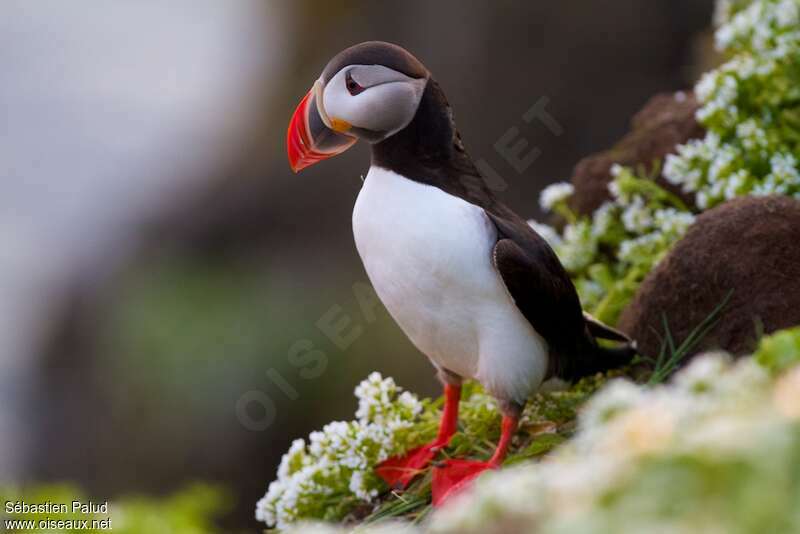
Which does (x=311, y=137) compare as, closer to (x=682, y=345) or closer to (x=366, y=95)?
(x=366, y=95)

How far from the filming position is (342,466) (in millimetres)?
3736

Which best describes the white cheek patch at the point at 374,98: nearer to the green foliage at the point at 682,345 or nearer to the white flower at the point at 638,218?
the green foliage at the point at 682,345

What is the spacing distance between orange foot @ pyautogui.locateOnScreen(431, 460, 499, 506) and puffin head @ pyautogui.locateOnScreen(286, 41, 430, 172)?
1.10 meters

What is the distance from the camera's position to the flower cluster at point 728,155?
433 centimetres

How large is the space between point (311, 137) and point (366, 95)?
264 mm

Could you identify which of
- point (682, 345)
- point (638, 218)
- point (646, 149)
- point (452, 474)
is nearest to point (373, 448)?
point (452, 474)

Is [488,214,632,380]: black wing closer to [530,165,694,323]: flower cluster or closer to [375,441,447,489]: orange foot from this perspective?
[375,441,447,489]: orange foot

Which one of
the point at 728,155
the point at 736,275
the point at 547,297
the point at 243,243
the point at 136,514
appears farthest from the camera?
the point at 243,243

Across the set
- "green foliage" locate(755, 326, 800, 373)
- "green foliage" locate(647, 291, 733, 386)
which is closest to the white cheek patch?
"green foliage" locate(647, 291, 733, 386)

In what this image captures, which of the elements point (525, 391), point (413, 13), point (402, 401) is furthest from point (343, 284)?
point (525, 391)

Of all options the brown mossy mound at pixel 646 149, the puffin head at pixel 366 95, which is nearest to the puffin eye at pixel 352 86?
the puffin head at pixel 366 95

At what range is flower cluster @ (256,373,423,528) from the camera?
3.69 m

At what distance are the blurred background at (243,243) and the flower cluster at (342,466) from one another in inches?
108

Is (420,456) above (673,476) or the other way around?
the other way around
